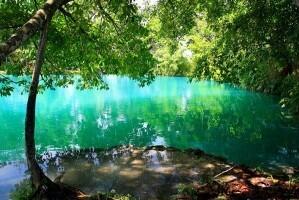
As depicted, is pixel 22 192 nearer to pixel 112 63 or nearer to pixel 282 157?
pixel 112 63

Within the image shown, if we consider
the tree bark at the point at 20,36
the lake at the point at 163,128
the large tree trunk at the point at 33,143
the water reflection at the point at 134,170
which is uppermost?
the tree bark at the point at 20,36

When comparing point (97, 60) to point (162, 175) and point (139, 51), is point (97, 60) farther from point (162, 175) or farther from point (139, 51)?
point (162, 175)

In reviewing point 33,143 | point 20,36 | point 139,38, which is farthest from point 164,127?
point 20,36

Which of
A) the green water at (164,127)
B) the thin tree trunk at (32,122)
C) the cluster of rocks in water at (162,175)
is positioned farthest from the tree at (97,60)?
the green water at (164,127)

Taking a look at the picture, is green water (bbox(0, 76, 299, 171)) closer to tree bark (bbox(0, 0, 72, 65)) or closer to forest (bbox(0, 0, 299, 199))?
forest (bbox(0, 0, 299, 199))

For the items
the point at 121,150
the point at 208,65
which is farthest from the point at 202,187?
the point at 208,65

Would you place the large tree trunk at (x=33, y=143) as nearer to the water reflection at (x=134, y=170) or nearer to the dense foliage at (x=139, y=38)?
the water reflection at (x=134, y=170)

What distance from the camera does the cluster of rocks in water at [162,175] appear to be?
10172mm

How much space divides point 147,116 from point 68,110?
25.0 feet

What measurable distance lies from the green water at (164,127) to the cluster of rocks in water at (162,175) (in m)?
4.36

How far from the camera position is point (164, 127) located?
2769 centimetres

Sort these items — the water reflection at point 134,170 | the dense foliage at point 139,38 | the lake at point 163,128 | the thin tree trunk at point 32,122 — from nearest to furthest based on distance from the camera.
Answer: the thin tree trunk at point 32,122 → the water reflection at point 134,170 → the dense foliage at point 139,38 → the lake at point 163,128

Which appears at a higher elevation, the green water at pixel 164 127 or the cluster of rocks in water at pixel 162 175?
the cluster of rocks in water at pixel 162 175

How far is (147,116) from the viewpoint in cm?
3297
